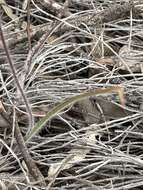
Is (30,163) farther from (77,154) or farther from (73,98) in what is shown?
(73,98)

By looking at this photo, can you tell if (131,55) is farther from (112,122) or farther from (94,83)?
(112,122)

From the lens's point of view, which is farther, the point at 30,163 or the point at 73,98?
the point at 30,163

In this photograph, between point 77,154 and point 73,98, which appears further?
point 77,154

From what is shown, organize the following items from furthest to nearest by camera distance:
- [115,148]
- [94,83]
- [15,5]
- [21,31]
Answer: [15,5]
[21,31]
[94,83]
[115,148]

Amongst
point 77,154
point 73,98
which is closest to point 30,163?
point 77,154

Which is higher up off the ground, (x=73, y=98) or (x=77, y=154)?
(x=73, y=98)

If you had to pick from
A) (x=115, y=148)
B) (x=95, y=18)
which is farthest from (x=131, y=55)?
(x=115, y=148)

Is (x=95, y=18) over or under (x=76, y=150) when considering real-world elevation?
over

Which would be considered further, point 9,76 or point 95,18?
point 95,18
